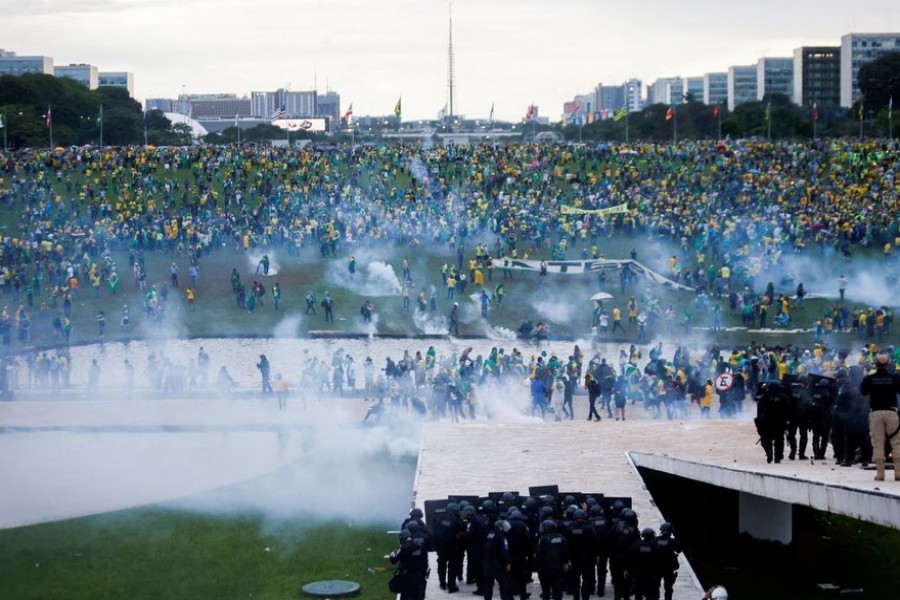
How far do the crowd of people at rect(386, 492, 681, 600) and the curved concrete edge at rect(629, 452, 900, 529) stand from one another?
215 centimetres

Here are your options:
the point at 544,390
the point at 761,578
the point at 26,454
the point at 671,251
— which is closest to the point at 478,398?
the point at 544,390

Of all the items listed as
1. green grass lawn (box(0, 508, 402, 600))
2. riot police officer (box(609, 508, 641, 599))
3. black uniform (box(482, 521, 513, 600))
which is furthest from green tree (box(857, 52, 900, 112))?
black uniform (box(482, 521, 513, 600))

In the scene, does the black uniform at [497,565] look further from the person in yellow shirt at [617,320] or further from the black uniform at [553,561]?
the person in yellow shirt at [617,320]

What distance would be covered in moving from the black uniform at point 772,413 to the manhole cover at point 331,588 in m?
5.99

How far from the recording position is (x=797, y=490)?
1778 centimetres

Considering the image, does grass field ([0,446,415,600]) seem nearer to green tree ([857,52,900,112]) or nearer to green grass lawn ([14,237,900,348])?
green grass lawn ([14,237,900,348])

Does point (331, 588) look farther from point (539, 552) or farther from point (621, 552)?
Answer: point (621, 552)

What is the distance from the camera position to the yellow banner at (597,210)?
5575cm

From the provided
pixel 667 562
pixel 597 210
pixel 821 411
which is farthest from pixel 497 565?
pixel 597 210

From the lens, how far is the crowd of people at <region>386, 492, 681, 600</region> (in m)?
15.5

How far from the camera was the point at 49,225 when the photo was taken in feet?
183

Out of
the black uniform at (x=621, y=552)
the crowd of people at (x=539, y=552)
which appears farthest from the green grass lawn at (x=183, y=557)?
the black uniform at (x=621, y=552)

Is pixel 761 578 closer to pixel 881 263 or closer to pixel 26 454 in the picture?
pixel 26 454

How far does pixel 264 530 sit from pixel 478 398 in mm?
12425
